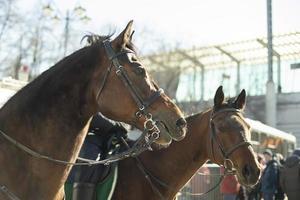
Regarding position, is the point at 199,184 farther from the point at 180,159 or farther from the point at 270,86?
the point at 270,86

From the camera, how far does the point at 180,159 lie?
616cm

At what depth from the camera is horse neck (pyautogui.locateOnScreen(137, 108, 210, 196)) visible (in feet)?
19.9

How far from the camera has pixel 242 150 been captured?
5.95 metres

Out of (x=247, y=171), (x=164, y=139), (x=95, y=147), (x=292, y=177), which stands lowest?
(x=292, y=177)

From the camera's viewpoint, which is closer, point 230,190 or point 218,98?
Answer: point 218,98

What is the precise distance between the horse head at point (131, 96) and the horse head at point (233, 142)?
222 centimetres

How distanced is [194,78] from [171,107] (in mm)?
43831

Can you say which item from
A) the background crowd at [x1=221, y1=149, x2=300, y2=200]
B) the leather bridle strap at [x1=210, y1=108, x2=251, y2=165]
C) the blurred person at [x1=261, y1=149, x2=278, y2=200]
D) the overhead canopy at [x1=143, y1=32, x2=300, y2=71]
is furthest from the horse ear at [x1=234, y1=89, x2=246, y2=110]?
the overhead canopy at [x1=143, y1=32, x2=300, y2=71]

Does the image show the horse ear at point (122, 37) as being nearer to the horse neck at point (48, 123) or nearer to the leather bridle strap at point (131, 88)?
the leather bridle strap at point (131, 88)

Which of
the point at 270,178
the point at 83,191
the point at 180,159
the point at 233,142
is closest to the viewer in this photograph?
the point at 83,191

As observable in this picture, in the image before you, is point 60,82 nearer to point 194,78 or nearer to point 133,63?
point 133,63

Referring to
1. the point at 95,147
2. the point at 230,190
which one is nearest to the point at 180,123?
the point at 95,147

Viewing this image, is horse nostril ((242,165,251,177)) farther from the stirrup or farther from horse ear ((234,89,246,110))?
the stirrup

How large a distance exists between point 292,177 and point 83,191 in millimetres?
9174
